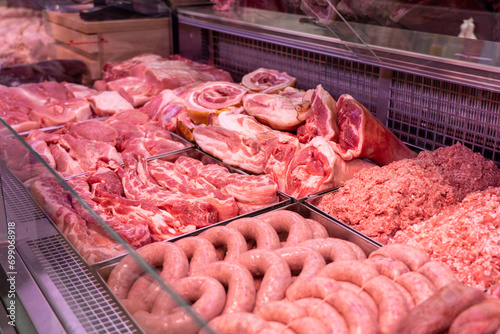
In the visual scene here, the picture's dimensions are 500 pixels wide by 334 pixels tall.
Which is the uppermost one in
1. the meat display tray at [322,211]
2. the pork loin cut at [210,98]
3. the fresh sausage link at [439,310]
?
the pork loin cut at [210,98]

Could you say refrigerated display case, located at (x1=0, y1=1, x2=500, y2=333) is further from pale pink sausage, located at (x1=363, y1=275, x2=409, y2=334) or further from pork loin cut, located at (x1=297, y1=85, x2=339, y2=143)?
pale pink sausage, located at (x1=363, y1=275, x2=409, y2=334)

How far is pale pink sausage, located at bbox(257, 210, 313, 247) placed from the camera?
2050mm

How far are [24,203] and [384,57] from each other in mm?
2119

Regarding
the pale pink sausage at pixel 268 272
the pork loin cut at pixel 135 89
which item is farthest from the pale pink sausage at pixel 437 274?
the pork loin cut at pixel 135 89

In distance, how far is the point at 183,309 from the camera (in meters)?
1.16

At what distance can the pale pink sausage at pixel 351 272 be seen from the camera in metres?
1.52

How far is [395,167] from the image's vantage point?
2584 mm

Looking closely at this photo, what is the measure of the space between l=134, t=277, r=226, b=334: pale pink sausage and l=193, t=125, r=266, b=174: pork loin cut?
1.46 m

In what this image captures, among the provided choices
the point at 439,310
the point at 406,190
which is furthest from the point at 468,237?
the point at 439,310

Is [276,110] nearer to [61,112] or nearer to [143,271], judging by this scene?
[61,112]

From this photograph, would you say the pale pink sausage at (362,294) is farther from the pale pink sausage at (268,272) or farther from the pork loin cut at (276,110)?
the pork loin cut at (276,110)

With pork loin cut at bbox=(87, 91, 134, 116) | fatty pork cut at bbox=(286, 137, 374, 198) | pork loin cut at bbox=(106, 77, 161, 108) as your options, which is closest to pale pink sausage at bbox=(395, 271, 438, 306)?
fatty pork cut at bbox=(286, 137, 374, 198)

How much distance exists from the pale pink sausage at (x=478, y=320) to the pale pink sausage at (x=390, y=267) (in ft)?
1.07

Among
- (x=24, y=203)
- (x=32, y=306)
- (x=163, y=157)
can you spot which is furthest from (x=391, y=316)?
(x=163, y=157)
